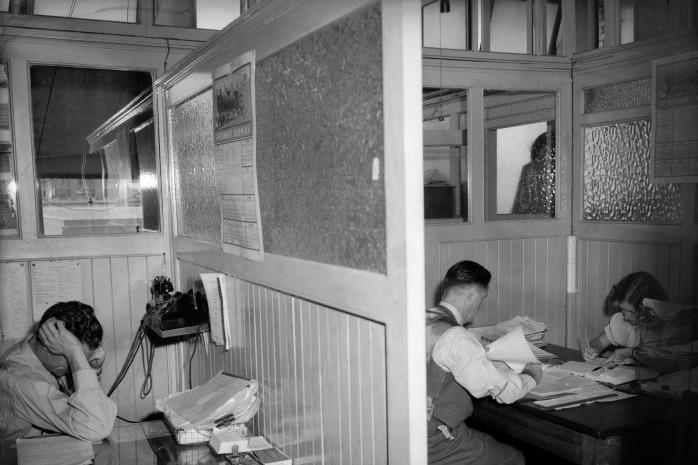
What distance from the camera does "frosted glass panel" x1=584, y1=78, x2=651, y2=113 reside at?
12.5 feet

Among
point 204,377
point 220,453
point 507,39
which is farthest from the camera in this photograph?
point 507,39

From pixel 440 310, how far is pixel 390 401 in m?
1.39

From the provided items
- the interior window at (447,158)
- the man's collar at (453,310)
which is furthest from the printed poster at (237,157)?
the interior window at (447,158)

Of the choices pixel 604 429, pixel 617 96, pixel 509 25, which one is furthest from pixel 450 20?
pixel 604 429

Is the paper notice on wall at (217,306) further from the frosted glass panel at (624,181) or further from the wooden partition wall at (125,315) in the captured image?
the frosted glass panel at (624,181)

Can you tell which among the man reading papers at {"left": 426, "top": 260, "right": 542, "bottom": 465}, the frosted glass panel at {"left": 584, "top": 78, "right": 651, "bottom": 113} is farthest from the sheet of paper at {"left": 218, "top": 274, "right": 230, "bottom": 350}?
the frosted glass panel at {"left": 584, "top": 78, "right": 651, "bottom": 113}

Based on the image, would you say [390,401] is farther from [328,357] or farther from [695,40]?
[695,40]

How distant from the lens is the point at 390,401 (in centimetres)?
148

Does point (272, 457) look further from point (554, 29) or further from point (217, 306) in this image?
point (554, 29)

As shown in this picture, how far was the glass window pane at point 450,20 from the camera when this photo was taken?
417cm

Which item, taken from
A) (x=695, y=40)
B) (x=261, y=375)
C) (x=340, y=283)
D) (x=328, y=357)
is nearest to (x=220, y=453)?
(x=261, y=375)

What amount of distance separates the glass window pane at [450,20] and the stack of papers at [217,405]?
2610 millimetres

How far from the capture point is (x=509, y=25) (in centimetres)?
426

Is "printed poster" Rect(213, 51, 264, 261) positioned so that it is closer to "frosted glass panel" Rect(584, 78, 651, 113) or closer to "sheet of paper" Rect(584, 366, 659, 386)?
"sheet of paper" Rect(584, 366, 659, 386)
